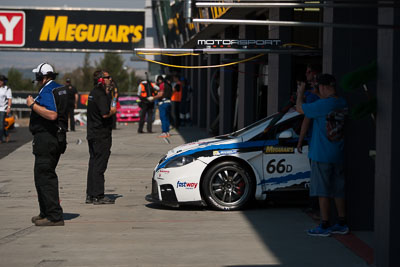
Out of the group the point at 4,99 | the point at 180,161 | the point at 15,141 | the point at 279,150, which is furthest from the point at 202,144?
the point at 15,141

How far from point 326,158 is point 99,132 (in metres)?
3.89

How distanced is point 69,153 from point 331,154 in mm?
12265

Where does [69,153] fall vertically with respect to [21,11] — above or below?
below

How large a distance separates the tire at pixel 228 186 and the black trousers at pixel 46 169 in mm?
2127

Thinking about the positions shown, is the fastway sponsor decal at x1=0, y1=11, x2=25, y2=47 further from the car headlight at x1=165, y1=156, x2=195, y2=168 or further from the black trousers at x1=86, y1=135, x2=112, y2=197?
the car headlight at x1=165, y1=156, x2=195, y2=168

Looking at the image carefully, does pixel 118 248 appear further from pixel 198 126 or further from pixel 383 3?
pixel 198 126

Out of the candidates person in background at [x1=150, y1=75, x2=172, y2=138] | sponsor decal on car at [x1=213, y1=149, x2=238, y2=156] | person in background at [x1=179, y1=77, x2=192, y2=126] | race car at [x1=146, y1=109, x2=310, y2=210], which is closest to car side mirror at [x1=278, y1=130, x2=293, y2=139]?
race car at [x1=146, y1=109, x2=310, y2=210]

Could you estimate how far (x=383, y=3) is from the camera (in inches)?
262

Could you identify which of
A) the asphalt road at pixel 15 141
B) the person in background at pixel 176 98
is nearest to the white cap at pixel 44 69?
the asphalt road at pixel 15 141

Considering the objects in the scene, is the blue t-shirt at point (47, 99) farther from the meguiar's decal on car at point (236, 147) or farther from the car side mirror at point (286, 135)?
the car side mirror at point (286, 135)

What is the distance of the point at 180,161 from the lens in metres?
10.8

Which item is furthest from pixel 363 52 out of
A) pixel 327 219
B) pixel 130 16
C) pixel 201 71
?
pixel 130 16

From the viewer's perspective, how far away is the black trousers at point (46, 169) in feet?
30.7

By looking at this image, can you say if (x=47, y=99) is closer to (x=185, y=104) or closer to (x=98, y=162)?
(x=98, y=162)
